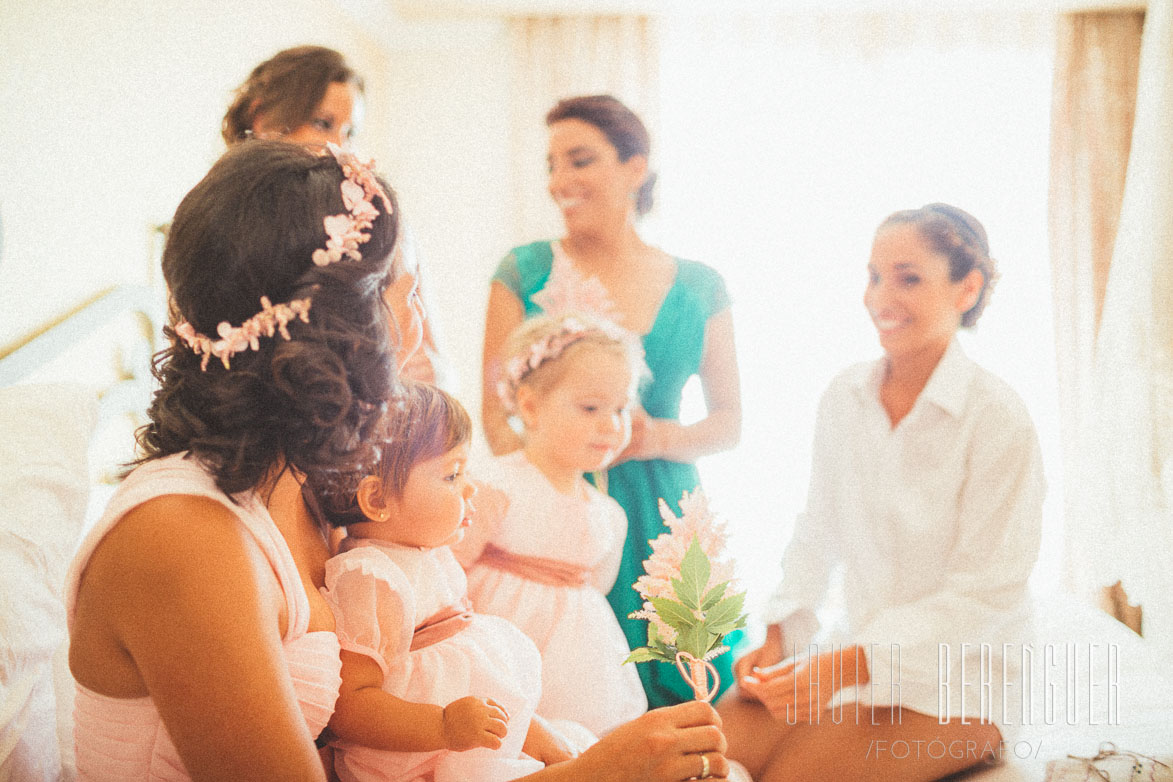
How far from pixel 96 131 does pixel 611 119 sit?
1174mm

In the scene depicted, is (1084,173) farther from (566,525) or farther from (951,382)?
(566,525)

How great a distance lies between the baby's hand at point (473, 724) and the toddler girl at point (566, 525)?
43cm

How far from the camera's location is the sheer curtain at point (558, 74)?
391 centimetres

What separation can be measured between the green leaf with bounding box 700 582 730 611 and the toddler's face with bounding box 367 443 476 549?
0.32 metres

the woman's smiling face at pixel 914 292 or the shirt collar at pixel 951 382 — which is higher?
the woman's smiling face at pixel 914 292

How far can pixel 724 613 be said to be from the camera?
0.90 metres

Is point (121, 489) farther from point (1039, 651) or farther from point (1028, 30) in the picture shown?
point (1028, 30)

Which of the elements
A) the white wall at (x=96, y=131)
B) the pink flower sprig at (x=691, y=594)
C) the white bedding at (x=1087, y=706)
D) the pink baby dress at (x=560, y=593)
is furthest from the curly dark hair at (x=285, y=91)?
the white bedding at (x=1087, y=706)

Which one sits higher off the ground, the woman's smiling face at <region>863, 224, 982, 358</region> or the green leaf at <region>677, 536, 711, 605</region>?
the woman's smiling face at <region>863, 224, 982, 358</region>

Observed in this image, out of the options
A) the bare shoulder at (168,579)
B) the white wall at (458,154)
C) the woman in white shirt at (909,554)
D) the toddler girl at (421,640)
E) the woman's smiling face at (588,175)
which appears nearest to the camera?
the bare shoulder at (168,579)

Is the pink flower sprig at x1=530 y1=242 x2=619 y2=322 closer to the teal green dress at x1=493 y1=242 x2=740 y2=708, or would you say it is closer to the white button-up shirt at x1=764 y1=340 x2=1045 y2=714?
the teal green dress at x1=493 y1=242 x2=740 y2=708

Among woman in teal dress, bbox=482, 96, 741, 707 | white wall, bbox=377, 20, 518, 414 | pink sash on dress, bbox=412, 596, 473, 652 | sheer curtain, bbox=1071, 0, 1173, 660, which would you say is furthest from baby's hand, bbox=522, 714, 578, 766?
white wall, bbox=377, 20, 518, 414

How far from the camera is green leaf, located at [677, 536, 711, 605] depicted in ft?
2.96

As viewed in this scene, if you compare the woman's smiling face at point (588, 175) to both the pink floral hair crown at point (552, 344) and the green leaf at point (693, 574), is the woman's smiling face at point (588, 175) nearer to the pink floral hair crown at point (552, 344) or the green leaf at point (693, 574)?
the pink floral hair crown at point (552, 344)
